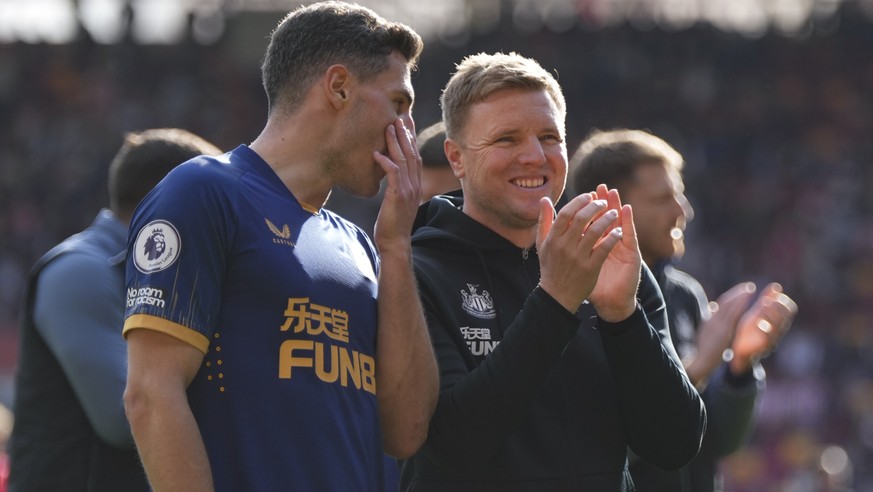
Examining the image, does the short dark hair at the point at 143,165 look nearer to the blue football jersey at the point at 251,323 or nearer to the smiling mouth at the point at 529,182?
the smiling mouth at the point at 529,182

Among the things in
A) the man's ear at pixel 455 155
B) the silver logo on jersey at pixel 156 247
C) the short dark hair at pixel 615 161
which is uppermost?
the silver logo on jersey at pixel 156 247

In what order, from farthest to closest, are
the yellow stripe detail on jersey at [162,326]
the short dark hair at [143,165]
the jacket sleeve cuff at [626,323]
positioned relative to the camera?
the short dark hair at [143,165]
the jacket sleeve cuff at [626,323]
the yellow stripe detail on jersey at [162,326]

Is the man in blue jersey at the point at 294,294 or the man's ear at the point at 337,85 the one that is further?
the man's ear at the point at 337,85

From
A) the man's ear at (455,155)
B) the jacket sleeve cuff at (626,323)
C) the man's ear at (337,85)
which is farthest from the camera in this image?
the man's ear at (455,155)

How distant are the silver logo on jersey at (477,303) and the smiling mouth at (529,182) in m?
0.31

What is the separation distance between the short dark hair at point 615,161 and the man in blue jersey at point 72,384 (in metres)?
2.02

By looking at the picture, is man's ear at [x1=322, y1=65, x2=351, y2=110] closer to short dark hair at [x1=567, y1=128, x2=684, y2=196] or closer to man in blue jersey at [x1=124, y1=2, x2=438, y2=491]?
man in blue jersey at [x1=124, y1=2, x2=438, y2=491]

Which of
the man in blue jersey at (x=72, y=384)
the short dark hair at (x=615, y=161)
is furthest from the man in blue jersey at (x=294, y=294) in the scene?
the short dark hair at (x=615, y=161)

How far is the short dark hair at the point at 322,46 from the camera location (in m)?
3.41

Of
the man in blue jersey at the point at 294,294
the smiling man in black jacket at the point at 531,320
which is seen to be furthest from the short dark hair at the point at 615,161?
the man in blue jersey at the point at 294,294

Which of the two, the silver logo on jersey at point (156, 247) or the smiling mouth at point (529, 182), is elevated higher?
the silver logo on jersey at point (156, 247)

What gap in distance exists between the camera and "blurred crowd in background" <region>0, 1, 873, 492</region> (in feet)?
81.0

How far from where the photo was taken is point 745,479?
66.9 ft

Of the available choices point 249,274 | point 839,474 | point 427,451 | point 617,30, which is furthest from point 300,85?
point 617,30
